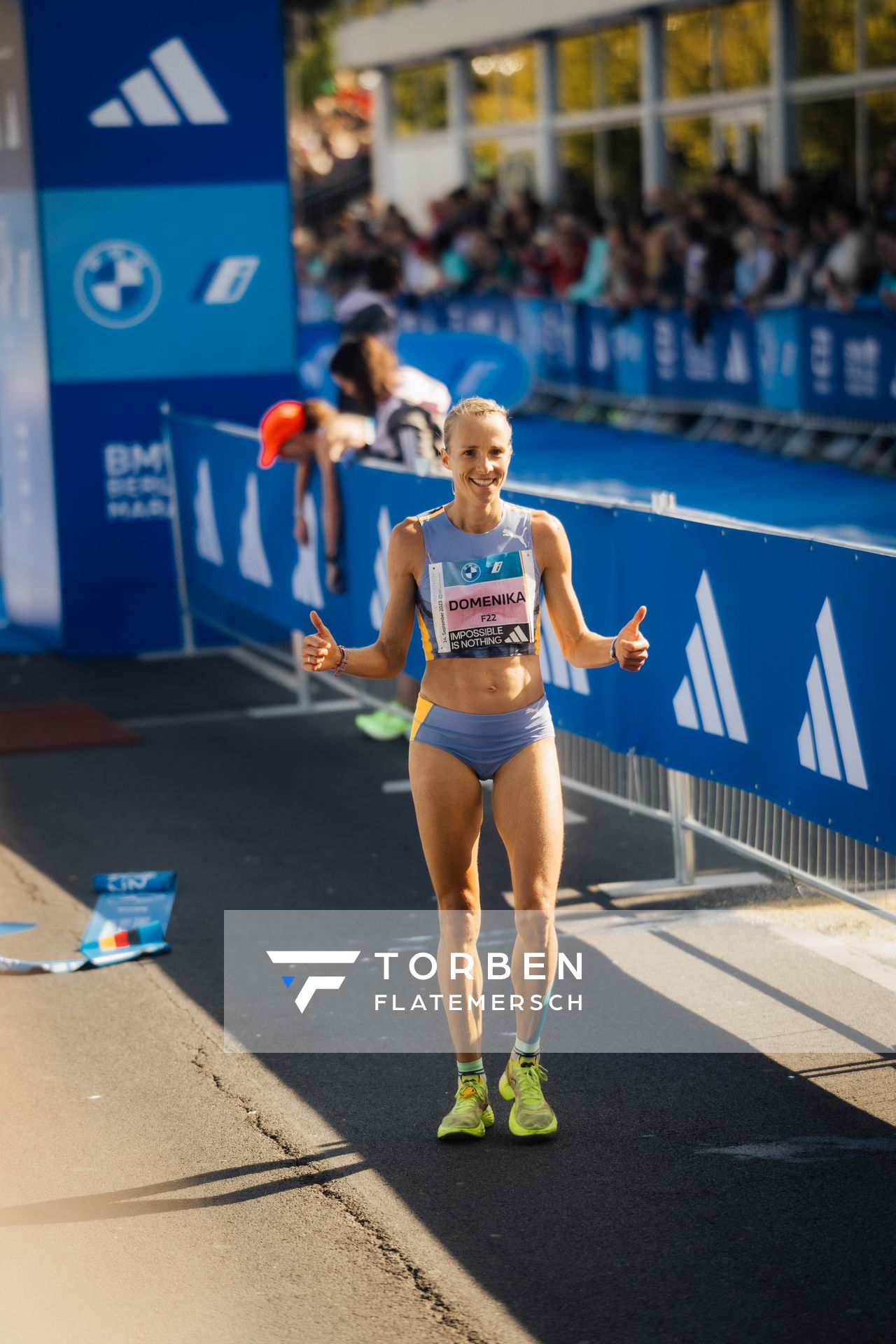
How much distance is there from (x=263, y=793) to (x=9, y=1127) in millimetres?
4226

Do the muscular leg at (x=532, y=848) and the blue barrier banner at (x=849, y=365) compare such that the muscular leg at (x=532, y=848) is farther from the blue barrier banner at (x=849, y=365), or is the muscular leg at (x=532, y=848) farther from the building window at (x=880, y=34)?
the building window at (x=880, y=34)

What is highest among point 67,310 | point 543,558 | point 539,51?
point 539,51

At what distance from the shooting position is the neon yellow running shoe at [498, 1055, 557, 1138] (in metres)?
5.73

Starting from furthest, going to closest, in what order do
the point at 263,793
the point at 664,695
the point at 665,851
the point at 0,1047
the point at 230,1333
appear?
the point at 263,793, the point at 665,851, the point at 664,695, the point at 0,1047, the point at 230,1333

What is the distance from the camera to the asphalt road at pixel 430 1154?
4.78 meters

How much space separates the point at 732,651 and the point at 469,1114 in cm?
224

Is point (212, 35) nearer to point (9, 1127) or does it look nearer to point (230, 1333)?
point (9, 1127)

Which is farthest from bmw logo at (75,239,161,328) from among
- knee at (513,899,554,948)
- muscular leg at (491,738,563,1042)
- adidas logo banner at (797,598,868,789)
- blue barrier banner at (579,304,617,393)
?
blue barrier banner at (579,304,617,393)

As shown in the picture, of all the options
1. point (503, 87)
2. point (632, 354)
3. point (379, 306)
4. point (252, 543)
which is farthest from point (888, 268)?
point (503, 87)

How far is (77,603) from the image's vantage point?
14.1 m

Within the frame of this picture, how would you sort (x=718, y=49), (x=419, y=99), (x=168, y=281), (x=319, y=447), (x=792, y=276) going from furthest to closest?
1. (x=419, y=99)
2. (x=718, y=49)
3. (x=792, y=276)
4. (x=168, y=281)
5. (x=319, y=447)

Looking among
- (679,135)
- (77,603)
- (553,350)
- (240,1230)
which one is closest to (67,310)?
(77,603)

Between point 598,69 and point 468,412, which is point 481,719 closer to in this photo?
point 468,412

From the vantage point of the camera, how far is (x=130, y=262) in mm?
13930
